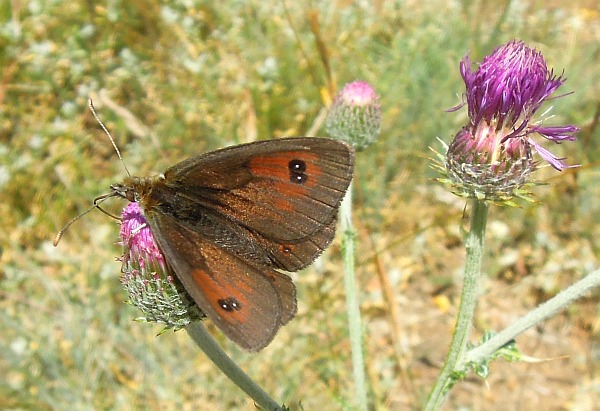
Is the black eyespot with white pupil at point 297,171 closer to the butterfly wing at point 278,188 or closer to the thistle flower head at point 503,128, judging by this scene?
the butterfly wing at point 278,188

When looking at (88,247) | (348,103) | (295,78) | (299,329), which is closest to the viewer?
(348,103)

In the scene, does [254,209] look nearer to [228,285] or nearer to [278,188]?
[278,188]

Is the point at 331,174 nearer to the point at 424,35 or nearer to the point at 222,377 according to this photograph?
the point at 222,377

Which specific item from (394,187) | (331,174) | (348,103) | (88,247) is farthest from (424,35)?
(331,174)

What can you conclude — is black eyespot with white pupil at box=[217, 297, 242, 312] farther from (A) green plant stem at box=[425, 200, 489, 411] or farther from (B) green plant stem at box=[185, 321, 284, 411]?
(A) green plant stem at box=[425, 200, 489, 411]

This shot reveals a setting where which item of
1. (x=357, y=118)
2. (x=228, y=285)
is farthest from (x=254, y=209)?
(x=357, y=118)

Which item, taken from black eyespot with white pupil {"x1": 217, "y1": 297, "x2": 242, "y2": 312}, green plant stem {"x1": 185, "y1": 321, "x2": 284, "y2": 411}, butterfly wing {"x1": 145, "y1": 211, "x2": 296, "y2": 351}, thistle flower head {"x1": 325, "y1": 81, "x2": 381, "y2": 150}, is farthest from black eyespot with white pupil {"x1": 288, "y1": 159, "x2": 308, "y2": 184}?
thistle flower head {"x1": 325, "y1": 81, "x2": 381, "y2": 150}

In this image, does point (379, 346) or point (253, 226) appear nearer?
point (253, 226)

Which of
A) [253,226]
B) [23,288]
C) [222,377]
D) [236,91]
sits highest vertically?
[236,91]
